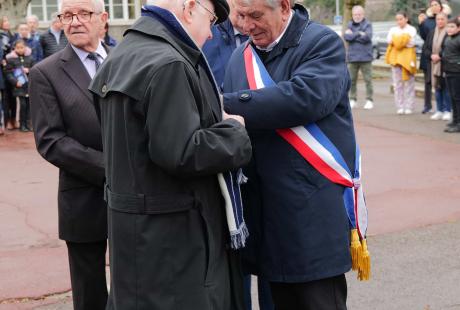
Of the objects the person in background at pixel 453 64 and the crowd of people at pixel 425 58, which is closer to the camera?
the person in background at pixel 453 64

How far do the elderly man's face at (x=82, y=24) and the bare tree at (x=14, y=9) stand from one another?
15.5m

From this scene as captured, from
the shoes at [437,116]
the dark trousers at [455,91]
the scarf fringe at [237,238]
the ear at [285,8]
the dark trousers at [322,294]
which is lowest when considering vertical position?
the shoes at [437,116]

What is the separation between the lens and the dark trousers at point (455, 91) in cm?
1221

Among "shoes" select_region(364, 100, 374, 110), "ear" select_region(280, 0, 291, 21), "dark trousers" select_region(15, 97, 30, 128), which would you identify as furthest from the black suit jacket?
"shoes" select_region(364, 100, 374, 110)

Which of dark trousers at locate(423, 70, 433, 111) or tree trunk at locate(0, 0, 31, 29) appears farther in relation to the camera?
tree trunk at locate(0, 0, 31, 29)

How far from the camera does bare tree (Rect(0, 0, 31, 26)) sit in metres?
18.9

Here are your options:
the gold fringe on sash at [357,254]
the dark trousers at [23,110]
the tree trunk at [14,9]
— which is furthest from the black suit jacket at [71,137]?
the tree trunk at [14,9]

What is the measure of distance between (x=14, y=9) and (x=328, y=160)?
668 inches

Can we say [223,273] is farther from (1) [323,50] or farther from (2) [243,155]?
(1) [323,50]

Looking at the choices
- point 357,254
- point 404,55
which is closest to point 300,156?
point 357,254

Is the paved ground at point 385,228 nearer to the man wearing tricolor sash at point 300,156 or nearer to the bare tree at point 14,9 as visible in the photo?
the man wearing tricolor sash at point 300,156

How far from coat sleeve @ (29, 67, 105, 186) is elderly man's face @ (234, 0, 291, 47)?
39.8 inches

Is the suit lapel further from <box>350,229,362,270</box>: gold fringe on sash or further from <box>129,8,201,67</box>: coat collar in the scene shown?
<box>350,229,362,270</box>: gold fringe on sash

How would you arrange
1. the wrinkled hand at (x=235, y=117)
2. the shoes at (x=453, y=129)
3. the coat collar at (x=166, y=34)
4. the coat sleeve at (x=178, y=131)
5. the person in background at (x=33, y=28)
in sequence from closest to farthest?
the coat sleeve at (x=178, y=131), the coat collar at (x=166, y=34), the wrinkled hand at (x=235, y=117), the shoes at (x=453, y=129), the person in background at (x=33, y=28)
